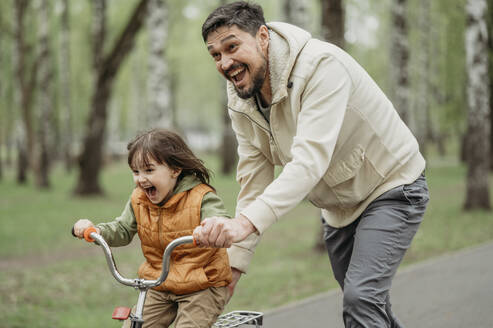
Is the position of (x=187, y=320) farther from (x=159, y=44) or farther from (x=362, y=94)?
(x=159, y=44)

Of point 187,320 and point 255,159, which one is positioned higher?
point 255,159

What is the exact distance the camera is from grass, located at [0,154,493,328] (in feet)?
21.3

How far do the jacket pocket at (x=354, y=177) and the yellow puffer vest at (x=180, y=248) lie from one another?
632 millimetres

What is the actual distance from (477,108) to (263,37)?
35.4 feet

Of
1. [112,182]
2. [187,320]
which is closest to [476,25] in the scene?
[187,320]

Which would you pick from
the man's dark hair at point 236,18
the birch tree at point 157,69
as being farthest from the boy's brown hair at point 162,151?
the birch tree at point 157,69

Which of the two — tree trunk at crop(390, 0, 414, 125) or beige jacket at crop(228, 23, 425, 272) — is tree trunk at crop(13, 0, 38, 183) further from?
beige jacket at crop(228, 23, 425, 272)

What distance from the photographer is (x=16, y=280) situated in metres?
7.81

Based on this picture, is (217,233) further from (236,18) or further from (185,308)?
(236,18)

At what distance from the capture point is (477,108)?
12789 millimetres

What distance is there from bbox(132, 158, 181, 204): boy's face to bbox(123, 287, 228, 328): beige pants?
0.48m

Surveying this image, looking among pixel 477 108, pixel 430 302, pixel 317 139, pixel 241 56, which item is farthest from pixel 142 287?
pixel 477 108

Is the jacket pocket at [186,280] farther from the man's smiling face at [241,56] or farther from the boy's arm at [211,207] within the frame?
the man's smiling face at [241,56]

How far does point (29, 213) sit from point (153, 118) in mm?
4588
